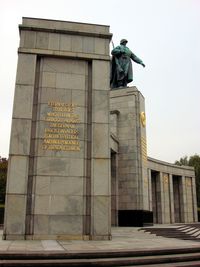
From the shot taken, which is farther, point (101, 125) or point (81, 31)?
point (81, 31)

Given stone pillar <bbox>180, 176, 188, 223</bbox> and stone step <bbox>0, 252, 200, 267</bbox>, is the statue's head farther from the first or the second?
stone step <bbox>0, 252, 200, 267</bbox>

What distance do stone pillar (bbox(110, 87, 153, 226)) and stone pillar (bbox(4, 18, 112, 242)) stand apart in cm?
1046

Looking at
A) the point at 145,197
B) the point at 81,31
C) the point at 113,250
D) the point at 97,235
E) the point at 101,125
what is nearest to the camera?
the point at 113,250

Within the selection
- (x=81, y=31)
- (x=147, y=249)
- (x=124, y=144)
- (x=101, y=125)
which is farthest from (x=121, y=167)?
(x=147, y=249)

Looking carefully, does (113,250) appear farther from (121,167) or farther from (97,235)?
(121,167)

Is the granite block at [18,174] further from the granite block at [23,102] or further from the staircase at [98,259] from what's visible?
the staircase at [98,259]

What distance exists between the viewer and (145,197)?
2581 cm

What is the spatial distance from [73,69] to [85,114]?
2.56m

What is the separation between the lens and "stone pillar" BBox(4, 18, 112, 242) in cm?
1425

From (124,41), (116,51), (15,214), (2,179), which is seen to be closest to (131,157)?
(116,51)

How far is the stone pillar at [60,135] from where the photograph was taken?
46.8 feet

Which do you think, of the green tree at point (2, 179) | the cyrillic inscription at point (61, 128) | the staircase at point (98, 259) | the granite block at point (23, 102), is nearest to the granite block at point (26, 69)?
the granite block at point (23, 102)

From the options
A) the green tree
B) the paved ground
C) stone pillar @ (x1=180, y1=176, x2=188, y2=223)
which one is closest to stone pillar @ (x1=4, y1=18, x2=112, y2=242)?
the paved ground

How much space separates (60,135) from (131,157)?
11.9m
